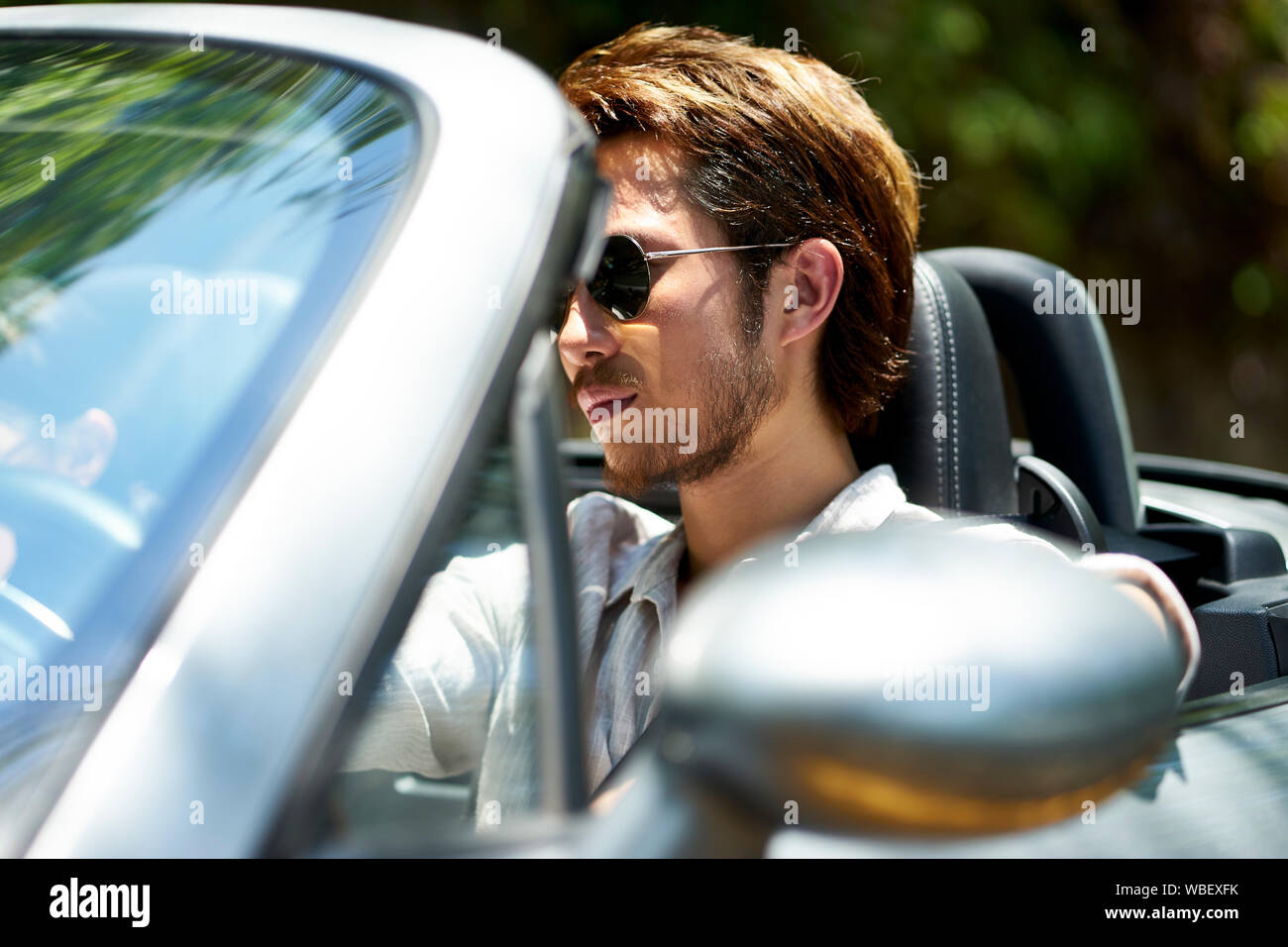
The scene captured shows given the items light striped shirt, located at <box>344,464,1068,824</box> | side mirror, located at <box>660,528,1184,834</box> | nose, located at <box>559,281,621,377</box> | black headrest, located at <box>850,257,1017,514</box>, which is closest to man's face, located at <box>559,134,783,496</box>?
nose, located at <box>559,281,621,377</box>

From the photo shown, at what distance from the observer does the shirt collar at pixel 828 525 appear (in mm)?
1918

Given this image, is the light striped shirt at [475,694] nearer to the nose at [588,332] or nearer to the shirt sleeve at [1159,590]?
the shirt sleeve at [1159,590]

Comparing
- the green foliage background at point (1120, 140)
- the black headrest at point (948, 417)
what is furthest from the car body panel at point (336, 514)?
the green foliage background at point (1120, 140)

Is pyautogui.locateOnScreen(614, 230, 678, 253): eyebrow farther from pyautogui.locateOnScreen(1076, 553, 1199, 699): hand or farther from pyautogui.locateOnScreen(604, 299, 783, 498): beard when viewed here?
pyautogui.locateOnScreen(1076, 553, 1199, 699): hand

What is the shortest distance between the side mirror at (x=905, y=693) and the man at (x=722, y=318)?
35.5 inches

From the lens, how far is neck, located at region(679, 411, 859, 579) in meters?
2.06

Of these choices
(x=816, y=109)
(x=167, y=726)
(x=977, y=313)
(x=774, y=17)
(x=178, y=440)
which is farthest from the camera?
(x=774, y=17)

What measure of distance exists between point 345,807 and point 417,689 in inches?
7.1

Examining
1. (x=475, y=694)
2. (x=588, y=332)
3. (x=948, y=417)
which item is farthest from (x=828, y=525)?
(x=475, y=694)

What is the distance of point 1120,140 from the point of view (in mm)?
7895

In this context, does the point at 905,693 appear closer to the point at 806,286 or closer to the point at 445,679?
the point at 445,679
